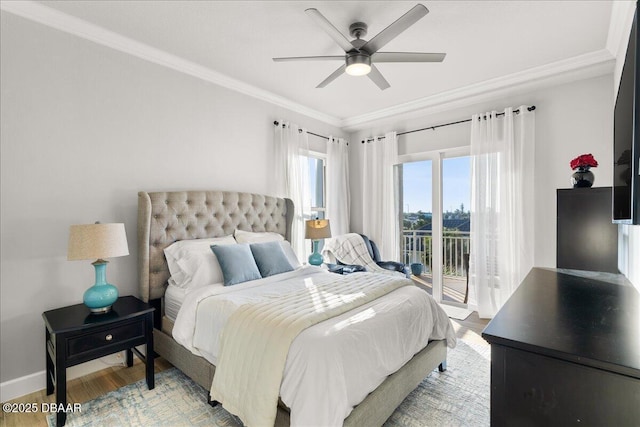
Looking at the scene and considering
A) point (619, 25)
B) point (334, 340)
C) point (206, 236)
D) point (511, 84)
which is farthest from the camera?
point (511, 84)

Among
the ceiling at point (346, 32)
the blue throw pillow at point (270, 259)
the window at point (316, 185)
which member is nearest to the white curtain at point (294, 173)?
the window at point (316, 185)

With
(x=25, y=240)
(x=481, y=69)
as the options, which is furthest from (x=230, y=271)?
(x=481, y=69)

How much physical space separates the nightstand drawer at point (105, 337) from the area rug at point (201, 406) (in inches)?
16.6

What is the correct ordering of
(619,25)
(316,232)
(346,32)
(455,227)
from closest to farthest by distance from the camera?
(619,25), (346,32), (316,232), (455,227)

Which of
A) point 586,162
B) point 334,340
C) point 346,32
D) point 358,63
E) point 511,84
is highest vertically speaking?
point 346,32

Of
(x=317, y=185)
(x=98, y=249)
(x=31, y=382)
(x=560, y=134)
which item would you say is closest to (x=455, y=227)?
(x=560, y=134)

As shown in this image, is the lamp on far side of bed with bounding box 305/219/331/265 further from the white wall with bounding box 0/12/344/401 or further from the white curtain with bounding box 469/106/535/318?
the white curtain with bounding box 469/106/535/318

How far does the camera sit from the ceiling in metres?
2.31

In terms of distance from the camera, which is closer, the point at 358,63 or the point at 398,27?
the point at 398,27

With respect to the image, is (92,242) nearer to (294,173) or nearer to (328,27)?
(328,27)

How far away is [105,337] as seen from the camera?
216 centimetres

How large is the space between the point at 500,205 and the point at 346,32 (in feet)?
8.69

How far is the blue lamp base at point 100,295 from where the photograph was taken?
2.21m

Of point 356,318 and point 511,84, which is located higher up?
point 511,84
